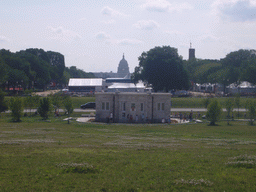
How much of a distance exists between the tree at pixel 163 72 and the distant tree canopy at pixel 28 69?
34748 millimetres

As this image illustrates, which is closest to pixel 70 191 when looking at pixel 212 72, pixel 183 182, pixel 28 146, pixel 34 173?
pixel 34 173

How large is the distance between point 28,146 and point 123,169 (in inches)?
299

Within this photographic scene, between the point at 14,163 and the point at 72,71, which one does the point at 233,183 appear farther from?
the point at 72,71

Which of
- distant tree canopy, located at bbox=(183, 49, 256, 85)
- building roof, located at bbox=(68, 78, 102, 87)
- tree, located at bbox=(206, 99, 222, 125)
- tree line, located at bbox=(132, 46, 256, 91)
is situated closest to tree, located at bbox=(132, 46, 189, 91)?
tree line, located at bbox=(132, 46, 256, 91)

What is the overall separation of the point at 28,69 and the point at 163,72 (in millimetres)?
41680

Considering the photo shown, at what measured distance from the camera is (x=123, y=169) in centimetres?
1241

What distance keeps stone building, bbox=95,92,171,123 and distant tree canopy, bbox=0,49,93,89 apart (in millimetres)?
45306

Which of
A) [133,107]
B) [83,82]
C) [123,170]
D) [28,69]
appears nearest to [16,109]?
[133,107]

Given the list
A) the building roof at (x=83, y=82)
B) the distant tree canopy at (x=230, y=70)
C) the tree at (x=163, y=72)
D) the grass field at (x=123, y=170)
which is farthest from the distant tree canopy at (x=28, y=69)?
the grass field at (x=123, y=170)

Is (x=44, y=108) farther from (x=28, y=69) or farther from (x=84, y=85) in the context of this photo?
(x=84, y=85)

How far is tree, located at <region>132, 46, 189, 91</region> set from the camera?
281ft

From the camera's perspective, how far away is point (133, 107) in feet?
143

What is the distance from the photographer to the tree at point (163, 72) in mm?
85562

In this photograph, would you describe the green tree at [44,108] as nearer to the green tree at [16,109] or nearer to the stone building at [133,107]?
the green tree at [16,109]
